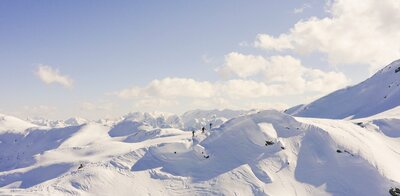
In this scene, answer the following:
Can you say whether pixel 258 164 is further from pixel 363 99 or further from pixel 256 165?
pixel 363 99

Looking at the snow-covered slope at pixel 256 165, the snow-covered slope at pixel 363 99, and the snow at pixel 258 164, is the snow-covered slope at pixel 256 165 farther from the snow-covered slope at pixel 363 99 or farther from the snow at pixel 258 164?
the snow-covered slope at pixel 363 99

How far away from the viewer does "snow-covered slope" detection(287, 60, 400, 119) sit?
102m

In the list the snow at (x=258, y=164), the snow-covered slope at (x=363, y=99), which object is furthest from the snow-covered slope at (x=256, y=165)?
A: the snow-covered slope at (x=363, y=99)

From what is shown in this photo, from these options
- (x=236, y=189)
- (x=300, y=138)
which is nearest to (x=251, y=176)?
(x=236, y=189)

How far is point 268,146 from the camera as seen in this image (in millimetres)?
51344

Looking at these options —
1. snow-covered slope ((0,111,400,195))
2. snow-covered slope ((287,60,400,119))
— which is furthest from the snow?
snow-covered slope ((287,60,400,119))

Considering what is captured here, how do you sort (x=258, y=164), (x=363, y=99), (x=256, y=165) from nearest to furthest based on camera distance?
(x=256, y=165) → (x=258, y=164) → (x=363, y=99)

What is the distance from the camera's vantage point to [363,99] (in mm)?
119938

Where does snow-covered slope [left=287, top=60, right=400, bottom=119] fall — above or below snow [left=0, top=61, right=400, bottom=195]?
above

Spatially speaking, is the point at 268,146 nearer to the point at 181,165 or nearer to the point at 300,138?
the point at 300,138

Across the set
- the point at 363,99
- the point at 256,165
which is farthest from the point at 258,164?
the point at 363,99

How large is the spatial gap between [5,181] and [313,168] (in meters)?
50.3

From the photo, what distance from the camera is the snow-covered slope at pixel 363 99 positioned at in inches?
4019

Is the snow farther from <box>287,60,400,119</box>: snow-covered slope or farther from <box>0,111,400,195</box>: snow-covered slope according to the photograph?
<box>287,60,400,119</box>: snow-covered slope
